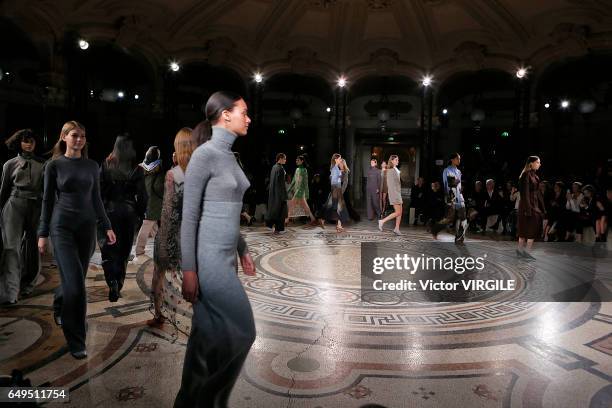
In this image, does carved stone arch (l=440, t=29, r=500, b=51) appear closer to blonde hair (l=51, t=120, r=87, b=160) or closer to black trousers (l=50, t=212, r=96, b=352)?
blonde hair (l=51, t=120, r=87, b=160)

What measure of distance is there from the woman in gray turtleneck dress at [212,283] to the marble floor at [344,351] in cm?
68

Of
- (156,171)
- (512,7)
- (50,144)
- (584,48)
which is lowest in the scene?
(156,171)

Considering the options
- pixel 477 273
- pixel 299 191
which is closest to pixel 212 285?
pixel 477 273

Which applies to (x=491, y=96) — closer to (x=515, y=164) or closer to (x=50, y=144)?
(x=515, y=164)

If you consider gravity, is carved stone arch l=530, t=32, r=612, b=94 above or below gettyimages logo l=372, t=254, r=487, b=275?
above

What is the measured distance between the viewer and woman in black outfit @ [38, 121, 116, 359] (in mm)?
2830

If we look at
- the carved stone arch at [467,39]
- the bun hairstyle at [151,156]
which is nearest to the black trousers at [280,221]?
the bun hairstyle at [151,156]

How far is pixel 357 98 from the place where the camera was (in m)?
17.0

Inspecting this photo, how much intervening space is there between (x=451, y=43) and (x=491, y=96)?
116 inches

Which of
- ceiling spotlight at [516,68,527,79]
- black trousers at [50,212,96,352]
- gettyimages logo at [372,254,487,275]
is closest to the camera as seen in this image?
black trousers at [50,212,96,352]

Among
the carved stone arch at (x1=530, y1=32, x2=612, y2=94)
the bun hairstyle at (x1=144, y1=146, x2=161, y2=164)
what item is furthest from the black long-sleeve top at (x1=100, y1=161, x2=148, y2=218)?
the carved stone arch at (x1=530, y1=32, x2=612, y2=94)

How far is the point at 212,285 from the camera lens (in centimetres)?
179

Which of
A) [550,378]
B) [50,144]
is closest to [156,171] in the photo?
[550,378]

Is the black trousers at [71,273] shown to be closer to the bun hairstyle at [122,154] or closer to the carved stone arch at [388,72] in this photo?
the bun hairstyle at [122,154]
